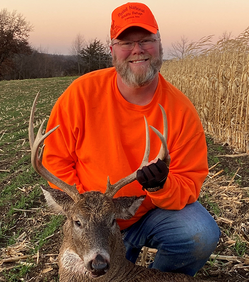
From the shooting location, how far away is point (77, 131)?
306 cm

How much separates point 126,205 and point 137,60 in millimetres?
1496

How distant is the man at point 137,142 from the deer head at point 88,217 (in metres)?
0.37

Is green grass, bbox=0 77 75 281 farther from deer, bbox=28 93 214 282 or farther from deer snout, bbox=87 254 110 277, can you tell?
deer snout, bbox=87 254 110 277

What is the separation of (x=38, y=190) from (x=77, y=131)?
287cm

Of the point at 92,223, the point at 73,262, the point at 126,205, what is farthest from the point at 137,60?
the point at 73,262

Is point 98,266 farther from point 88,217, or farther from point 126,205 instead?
point 126,205

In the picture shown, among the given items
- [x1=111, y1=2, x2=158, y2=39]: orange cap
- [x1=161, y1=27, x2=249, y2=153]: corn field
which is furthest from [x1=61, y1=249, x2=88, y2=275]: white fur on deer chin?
[x1=161, y1=27, x2=249, y2=153]: corn field

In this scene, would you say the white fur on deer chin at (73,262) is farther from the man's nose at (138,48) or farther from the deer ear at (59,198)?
the man's nose at (138,48)

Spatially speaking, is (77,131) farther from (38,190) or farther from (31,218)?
(38,190)

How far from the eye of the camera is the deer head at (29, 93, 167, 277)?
2.22 meters

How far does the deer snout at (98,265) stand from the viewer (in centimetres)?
205

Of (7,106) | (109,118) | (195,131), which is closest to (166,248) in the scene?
(195,131)

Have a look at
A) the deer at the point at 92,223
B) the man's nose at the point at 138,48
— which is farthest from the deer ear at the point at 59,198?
the man's nose at the point at 138,48

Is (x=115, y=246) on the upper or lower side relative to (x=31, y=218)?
upper
